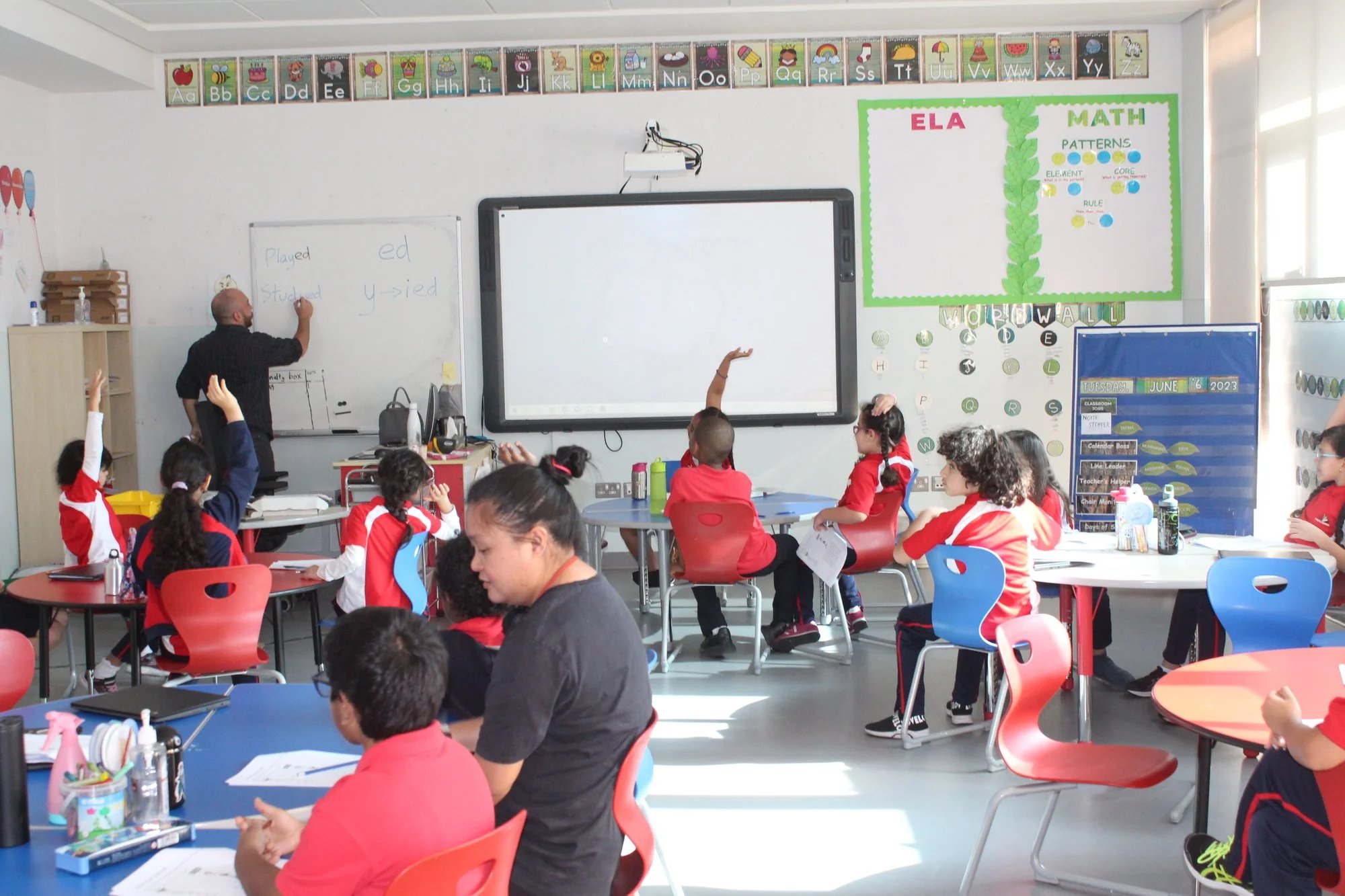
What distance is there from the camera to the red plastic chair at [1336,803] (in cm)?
211

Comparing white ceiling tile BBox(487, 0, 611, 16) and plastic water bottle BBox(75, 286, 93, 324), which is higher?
white ceiling tile BBox(487, 0, 611, 16)

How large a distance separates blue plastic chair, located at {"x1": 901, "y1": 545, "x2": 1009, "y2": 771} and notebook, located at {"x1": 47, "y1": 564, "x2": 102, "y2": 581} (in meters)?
→ 2.91

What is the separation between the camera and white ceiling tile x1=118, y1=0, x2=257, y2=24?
620cm

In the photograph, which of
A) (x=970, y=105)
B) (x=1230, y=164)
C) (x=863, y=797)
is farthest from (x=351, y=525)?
(x=1230, y=164)

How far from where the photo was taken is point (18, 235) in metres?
6.79

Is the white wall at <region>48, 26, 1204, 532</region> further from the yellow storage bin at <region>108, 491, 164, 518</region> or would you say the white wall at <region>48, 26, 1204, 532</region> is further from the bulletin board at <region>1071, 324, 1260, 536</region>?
the yellow storage bin at <region>108, 491, 164, 518</region>

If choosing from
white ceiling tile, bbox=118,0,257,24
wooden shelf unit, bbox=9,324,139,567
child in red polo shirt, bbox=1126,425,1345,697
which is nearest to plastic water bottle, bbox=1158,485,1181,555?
child in red polo shirt, bbox=1126,425,1345,697

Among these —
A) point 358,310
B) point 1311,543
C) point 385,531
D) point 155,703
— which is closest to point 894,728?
point 1311,543

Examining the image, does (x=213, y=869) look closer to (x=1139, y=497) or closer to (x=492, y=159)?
(x=1139, y=497)

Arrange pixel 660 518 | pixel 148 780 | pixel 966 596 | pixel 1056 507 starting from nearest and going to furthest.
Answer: pixel 148 780 → pixel 966 596 → pixel 1056 507 → pixel 660 518

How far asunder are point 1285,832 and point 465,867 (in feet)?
5.01

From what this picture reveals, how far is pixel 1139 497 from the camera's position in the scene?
175 inches

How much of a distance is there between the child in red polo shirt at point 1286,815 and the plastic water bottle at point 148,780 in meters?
1.90

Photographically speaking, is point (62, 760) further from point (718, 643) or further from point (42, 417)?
point (42, 417)
